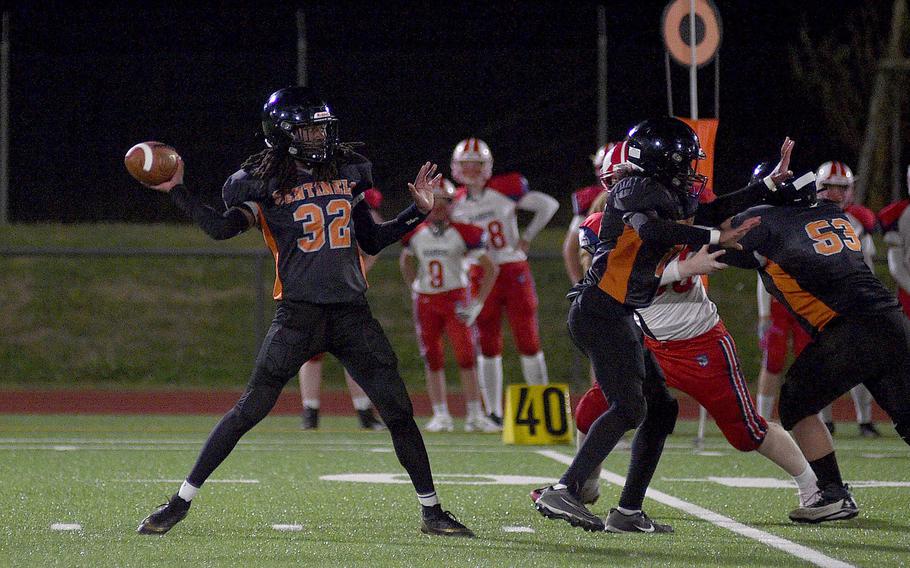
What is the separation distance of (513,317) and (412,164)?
289 inches

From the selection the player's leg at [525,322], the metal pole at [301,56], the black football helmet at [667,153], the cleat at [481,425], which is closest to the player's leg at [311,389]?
the cleat at [481,425]

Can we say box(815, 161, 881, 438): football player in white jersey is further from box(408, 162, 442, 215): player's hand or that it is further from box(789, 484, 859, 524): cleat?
box(408, 162, 442, 215): player's hand

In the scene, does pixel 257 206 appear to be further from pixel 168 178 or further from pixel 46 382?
pixel 46 382

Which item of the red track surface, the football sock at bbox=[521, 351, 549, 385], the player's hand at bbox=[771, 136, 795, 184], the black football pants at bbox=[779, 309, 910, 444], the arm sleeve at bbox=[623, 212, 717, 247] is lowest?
the red track surface

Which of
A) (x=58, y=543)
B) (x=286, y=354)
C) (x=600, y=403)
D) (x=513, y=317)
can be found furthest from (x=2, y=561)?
(x=513, y=317)

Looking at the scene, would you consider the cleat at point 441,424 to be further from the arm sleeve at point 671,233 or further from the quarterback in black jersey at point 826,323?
the arm sleeve at point 671,233

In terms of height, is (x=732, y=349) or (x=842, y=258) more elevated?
(x=842, y=258)

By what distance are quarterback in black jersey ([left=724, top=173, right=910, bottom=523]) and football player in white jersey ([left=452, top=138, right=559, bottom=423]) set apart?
14.8 ft

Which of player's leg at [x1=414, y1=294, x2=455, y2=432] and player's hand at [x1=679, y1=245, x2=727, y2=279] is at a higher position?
player's hand at [x1=679, y1=245, x2=727, y2=279]

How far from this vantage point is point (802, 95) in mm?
19281

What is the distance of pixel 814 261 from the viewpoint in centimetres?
Answer: 568

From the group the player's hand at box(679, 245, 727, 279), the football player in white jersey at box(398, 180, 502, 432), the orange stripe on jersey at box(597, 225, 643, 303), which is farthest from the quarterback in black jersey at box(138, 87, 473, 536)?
the football player in white jersey at box(398, 180, 502, 432)

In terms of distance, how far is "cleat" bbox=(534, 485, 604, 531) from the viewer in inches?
207

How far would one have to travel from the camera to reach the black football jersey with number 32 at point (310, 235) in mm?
5336
